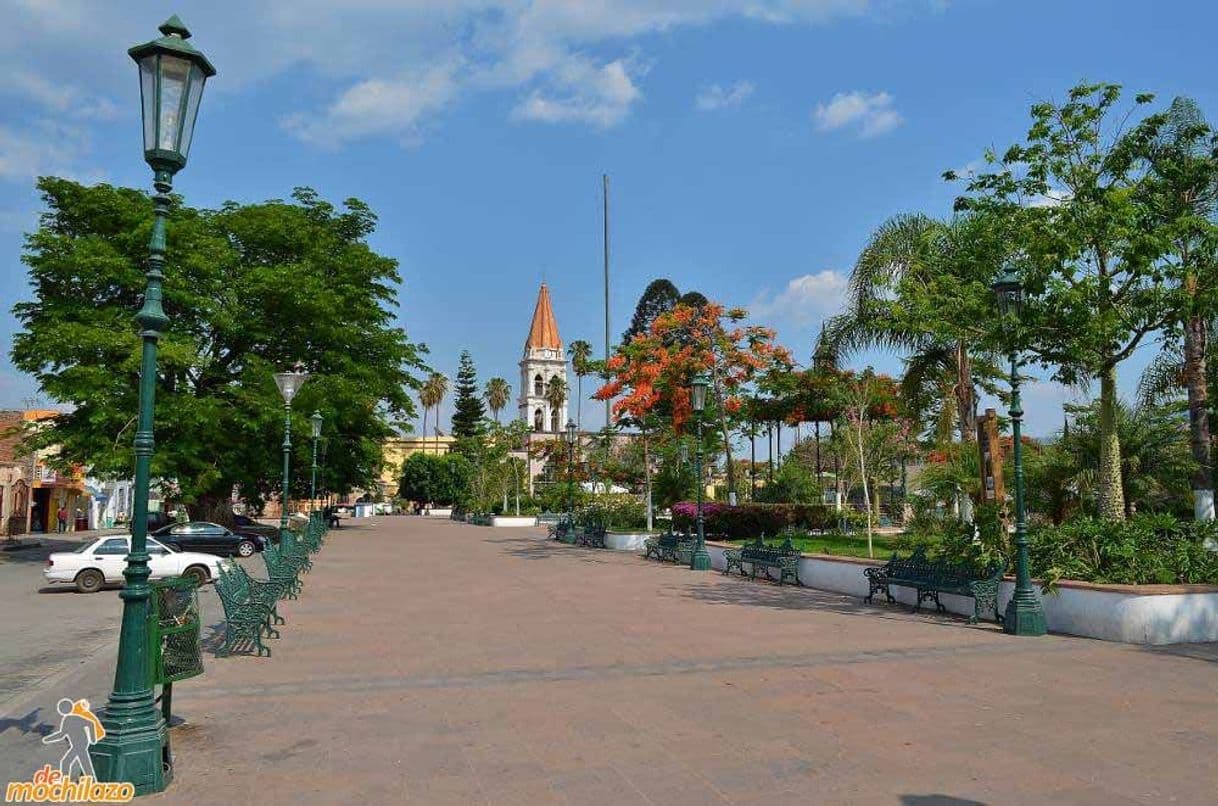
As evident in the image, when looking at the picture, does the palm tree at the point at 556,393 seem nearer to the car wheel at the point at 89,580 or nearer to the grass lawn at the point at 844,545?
the grass lawn at the point at 844,545

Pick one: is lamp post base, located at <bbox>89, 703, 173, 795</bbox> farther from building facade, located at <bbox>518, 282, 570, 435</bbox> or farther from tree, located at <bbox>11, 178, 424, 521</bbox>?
building facade, located at <bbox>518, 282, 570, 435</bbox>

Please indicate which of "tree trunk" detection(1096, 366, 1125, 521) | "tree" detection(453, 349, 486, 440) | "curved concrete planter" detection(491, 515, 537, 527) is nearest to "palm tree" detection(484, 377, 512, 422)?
"tree" detection(453, 349, 486, 440)

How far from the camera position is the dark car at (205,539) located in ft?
88.2

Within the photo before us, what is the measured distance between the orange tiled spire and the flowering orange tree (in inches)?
2873

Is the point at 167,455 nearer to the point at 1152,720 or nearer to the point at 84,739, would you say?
the point at 84,739

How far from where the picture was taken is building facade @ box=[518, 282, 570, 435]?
99.4 meters

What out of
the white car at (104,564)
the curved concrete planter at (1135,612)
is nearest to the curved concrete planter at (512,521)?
the white car at (104,564)

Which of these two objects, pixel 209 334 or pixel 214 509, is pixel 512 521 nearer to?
pixel 214 509

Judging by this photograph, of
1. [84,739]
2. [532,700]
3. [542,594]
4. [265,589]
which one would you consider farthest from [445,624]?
[84,739]

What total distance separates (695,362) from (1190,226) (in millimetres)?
16212

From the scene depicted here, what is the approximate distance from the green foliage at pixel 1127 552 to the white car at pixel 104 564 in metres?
15.7

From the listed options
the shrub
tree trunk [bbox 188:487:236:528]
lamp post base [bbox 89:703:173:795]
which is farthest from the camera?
tree trunk [bbox 188:487:236:528]

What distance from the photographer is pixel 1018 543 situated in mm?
11555

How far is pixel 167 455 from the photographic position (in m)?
27.3
